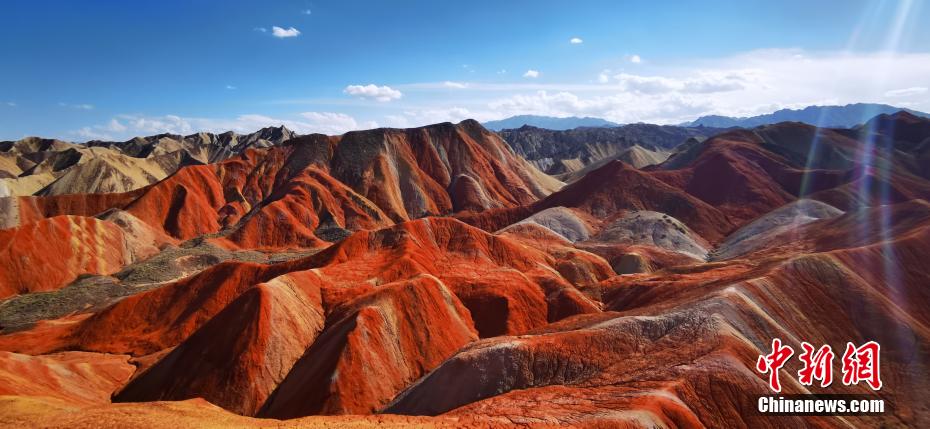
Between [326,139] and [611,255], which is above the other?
[326,139]

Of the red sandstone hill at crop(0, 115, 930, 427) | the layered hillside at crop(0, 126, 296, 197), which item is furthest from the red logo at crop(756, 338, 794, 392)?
the layered hillside at crop(0, 126, 296, 197)

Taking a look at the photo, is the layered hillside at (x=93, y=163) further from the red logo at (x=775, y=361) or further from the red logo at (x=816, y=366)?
the red logo at (x=816, y=366)

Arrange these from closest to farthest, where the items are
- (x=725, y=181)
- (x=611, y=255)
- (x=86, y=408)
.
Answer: (x=86, y=408) < (x=611, y=255) < (x=725, y=181)

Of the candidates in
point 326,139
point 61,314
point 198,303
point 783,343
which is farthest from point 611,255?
point 326,139

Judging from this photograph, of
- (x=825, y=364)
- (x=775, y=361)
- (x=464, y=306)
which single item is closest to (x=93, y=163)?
(x=464, y=306)

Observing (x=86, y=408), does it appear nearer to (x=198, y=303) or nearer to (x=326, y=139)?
(x=198, y=303)

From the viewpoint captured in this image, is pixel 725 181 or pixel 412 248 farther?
pixel 725 181

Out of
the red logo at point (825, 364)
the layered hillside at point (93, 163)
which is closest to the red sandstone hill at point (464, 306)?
the red logo at point (825, 364)

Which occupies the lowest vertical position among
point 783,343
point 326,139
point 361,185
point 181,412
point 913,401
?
point 913,401
